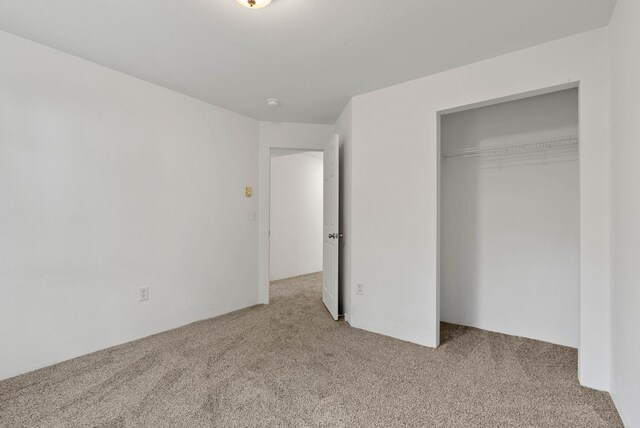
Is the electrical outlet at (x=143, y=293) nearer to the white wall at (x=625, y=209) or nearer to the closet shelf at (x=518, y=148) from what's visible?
the closet shelf at (x=518, y=148)

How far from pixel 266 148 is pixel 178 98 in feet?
3.74

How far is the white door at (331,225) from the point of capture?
3.22m

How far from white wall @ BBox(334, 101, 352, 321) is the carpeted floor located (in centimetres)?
61

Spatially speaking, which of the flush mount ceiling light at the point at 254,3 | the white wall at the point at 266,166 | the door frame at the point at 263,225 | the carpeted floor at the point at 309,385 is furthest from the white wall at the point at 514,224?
the flush mount ceiling light at the point at 254,3

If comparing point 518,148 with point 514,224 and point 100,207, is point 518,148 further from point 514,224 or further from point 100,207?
point 100,207

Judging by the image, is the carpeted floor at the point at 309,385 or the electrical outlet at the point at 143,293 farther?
the electrical outlet at the point at 143,293

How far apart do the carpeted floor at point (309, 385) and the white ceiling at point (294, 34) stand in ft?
7.35

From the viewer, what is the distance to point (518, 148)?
2727mm

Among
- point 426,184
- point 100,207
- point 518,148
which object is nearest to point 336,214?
point 426,184

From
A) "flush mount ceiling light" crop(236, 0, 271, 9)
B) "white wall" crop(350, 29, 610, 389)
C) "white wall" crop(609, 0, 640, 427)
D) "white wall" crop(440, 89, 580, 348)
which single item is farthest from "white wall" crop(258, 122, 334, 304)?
"white wall" crop(609, 0, 640, 427)

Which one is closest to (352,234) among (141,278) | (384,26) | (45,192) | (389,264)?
(389,264)

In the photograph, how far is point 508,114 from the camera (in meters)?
2.81

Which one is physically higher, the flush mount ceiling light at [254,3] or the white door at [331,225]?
the flush mount ceiling light at [254,3]

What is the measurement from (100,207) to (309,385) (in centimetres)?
209
